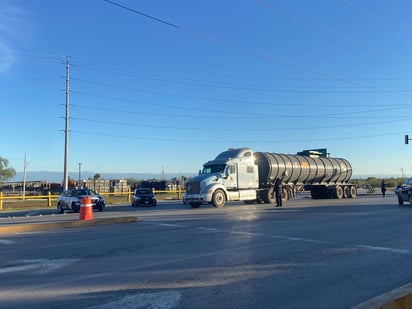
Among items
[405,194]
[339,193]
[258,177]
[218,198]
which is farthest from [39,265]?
[339,193]

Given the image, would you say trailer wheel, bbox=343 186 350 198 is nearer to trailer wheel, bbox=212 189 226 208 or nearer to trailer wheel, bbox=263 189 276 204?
trailer wheel, bbox=263 189 276 204

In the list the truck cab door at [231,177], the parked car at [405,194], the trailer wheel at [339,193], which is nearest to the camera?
the parked car at [405,194]

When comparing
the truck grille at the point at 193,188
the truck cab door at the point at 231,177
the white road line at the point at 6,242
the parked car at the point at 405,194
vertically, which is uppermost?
the truck cab door at the point at 231,177

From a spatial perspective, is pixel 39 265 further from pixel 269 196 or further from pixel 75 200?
pixel 269 196

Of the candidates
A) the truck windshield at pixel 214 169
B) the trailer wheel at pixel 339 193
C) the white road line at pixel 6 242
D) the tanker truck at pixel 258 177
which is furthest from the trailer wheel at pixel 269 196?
the white road line at pixel 6 242

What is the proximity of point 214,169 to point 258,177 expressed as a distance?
3.85m

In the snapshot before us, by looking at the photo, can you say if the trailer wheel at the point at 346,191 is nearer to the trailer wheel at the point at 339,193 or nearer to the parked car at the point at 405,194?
the trailer wheel at the point at 339,193

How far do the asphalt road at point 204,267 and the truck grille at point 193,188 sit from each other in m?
12.5

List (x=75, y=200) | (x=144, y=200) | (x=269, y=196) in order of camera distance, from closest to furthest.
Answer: (x=75, y=200) → (x=269, y=196) → (x=144, y=200)

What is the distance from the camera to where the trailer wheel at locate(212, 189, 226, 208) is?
25.9 meters

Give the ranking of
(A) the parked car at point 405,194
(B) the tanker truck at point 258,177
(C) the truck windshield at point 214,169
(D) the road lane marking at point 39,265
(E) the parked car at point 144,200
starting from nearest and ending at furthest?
1. (D) the road lane marking at point 39,265
2. (A) the parked car at point 405,194
3. (B) the tanker truck at point 258,177
4. (C) the truck windshield at point 214,169
5. (E) the parked car at point 144,200

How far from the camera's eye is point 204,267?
7.82 metres

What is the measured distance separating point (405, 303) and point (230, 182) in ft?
74.7

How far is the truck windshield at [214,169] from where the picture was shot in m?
27.4
